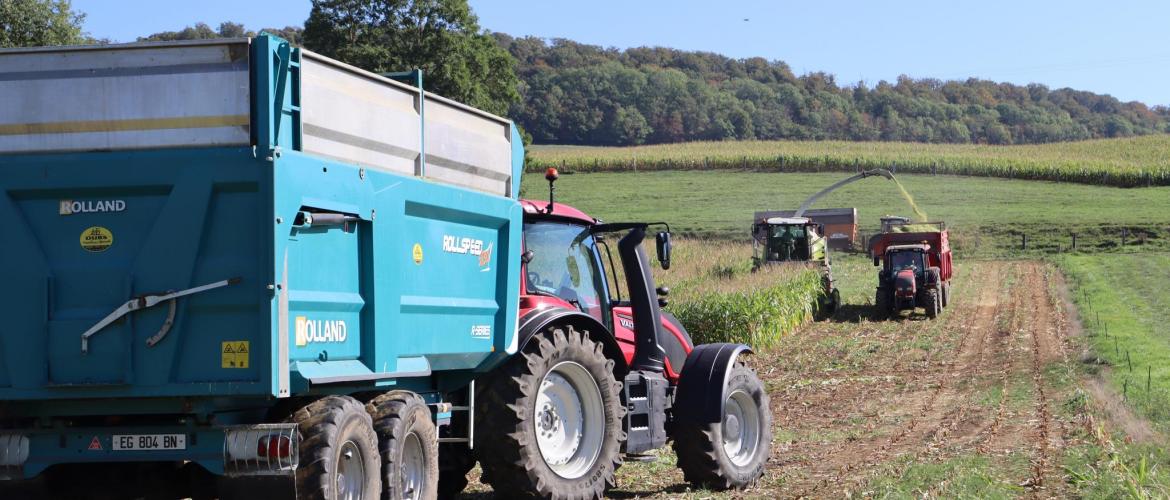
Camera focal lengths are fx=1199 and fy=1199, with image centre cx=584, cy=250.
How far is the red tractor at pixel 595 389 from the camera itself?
312 inches

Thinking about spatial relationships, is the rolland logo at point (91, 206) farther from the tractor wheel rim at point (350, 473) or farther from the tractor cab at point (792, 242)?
the tractor cab at point (792, 242)

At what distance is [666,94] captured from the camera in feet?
393

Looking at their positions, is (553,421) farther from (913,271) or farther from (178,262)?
(913,271)

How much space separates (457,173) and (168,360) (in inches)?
99.2

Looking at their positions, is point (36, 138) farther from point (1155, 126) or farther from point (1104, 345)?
point (1155, 126)

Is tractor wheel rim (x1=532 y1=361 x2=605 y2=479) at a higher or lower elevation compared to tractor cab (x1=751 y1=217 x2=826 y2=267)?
lower

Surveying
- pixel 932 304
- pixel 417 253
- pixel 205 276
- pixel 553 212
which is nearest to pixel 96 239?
pixel 205 276

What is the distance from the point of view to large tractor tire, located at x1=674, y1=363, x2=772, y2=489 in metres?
9.36

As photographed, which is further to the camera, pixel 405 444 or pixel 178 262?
pixel 405 444

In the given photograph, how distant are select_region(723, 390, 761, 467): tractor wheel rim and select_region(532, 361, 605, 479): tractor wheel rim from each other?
Answer: 1.58m

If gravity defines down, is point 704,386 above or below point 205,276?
below

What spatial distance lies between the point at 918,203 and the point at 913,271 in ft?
113

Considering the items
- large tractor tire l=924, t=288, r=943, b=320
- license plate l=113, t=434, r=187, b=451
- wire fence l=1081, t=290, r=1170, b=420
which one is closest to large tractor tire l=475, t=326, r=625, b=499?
license plate l=113, t=434, r=187, b=451

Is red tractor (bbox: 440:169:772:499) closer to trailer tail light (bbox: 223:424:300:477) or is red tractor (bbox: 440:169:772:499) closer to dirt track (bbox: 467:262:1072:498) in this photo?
dirt track (bbox: 467:262:1072:498)
